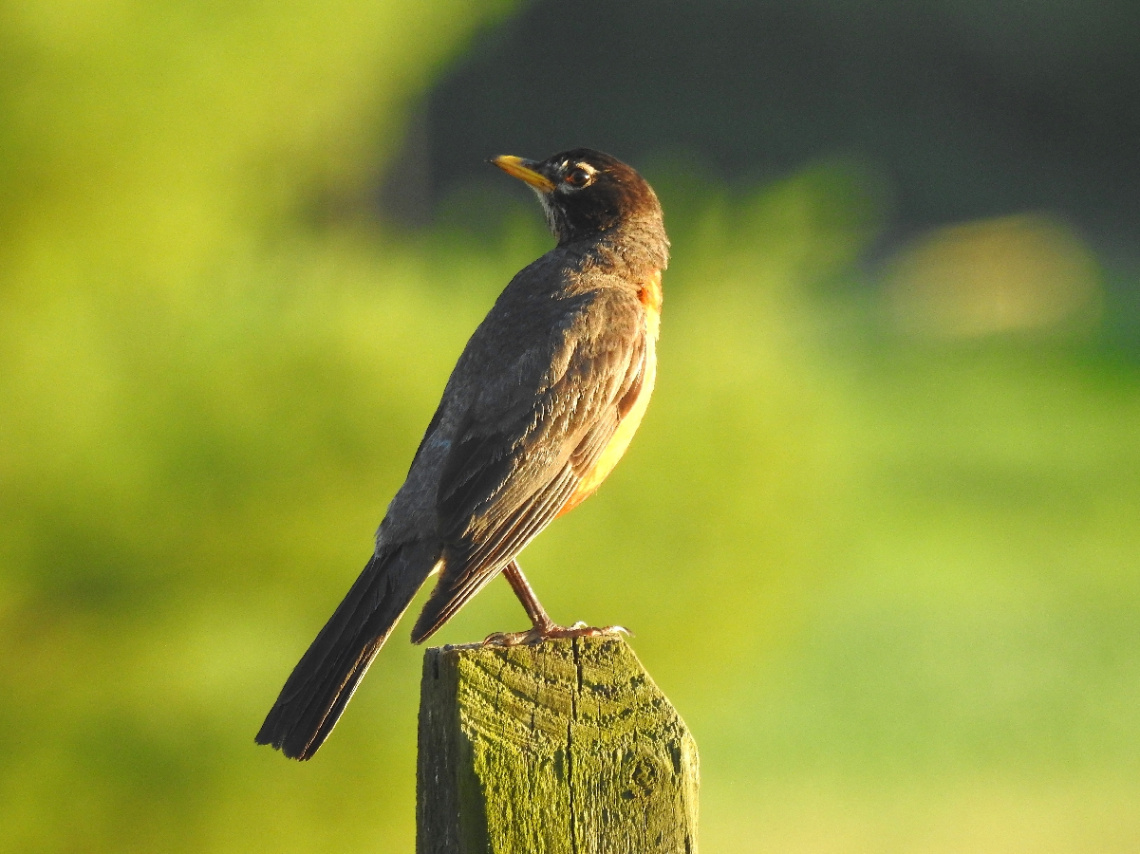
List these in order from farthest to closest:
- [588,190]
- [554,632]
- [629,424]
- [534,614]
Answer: [588,190] → [629,424] → [534,614] → [554,632]

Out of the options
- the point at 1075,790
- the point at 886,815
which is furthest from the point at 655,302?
the point at 1075,790

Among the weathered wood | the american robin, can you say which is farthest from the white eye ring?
the weathered wood

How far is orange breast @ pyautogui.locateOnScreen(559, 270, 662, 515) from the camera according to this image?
3.66 metres

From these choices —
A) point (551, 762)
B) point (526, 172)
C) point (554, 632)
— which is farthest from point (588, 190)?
point (551, 762)

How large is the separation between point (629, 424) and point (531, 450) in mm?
376

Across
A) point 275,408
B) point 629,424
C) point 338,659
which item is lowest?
point 338,659

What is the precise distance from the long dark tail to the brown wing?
0.10 m

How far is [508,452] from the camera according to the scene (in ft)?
11.7

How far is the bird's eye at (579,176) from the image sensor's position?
14.8 ft

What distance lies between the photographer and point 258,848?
183 inches

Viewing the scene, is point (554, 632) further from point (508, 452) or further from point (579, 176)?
point (579, 176)

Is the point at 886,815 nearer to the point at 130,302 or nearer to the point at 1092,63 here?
the point at 130,302

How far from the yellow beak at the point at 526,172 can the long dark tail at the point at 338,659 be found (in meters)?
1.62

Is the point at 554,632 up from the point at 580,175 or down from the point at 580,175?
down
